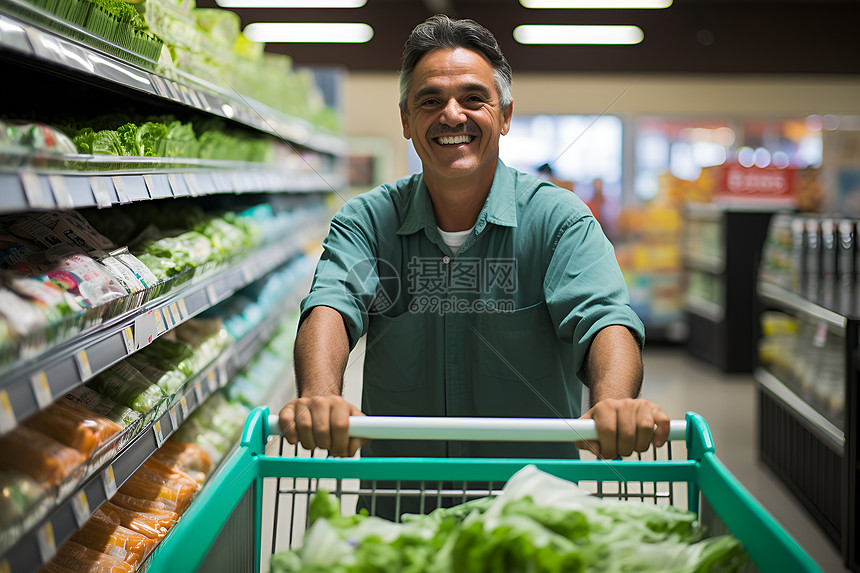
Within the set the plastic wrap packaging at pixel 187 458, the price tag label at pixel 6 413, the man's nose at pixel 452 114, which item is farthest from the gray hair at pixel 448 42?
the plastic wrap packaging at pixel 187 458

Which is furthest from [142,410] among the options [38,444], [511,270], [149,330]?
[511,270]

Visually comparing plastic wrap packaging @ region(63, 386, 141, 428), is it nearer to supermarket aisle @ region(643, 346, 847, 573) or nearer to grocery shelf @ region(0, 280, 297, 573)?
grocery shelf @ region(0, 280, 297, 573)

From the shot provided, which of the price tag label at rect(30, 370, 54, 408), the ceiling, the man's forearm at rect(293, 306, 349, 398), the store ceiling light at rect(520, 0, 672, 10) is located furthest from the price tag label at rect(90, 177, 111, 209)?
the ceiling

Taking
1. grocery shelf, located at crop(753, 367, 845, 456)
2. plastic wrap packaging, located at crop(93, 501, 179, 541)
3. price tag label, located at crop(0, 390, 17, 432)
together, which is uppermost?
price tag label, located at crop(0, 390, 17, 432)

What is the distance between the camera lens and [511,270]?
5.74 ft

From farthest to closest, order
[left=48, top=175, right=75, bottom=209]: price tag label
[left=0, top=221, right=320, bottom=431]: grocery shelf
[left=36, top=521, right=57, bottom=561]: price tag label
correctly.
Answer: [left=48, top=175, right=75, bottom=209]: price tag label → [left=36, top=521, right=57, bottom=561]: price tag label → [left=0, top=221, right=320, bottom=431]: grocery shelf

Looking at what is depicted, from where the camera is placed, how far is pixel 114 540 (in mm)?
2035

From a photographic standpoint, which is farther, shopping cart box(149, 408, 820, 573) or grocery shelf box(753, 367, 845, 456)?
grocery shelf box(753, 367, 845, 456)

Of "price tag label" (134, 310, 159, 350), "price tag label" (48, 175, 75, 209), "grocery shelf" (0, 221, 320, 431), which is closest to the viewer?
"grocery shelf" (0, 221, 320, 431)

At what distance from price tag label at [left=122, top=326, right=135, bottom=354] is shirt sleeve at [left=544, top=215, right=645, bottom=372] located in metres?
1.05

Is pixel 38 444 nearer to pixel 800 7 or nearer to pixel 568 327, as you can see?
pixel 568 327

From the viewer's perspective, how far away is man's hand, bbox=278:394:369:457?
50.6 inches

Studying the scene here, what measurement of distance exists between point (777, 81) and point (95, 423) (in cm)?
794

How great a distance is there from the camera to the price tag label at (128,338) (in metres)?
1.89
